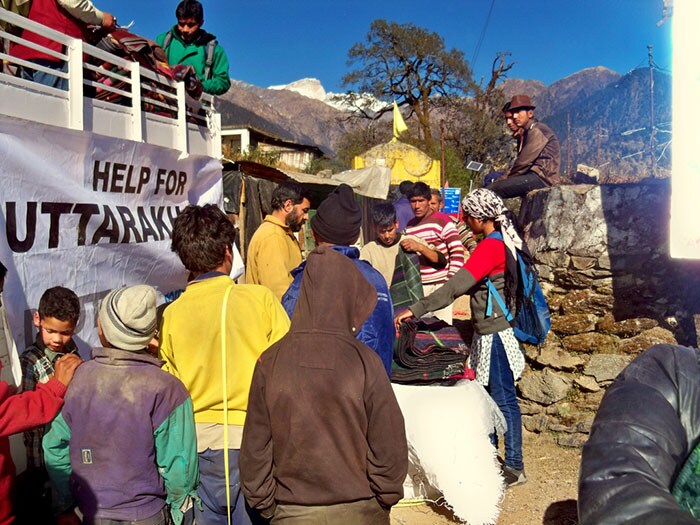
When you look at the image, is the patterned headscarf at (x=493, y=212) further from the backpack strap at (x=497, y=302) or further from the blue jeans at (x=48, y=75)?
the blue jeans at (x=48, y=75)

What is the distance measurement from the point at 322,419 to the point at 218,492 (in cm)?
77

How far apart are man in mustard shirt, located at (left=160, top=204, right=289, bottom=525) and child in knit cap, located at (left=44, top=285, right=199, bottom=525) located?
13 cm

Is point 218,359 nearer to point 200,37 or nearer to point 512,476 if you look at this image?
point 512,476

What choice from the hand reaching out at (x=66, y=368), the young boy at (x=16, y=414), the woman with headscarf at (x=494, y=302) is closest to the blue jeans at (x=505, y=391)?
the woman with headscarf at (x=494, y=302)

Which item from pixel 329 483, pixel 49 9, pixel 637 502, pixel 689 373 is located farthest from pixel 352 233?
pixel 49 9

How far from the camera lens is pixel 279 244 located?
4.11m

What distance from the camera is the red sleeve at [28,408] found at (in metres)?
2.15

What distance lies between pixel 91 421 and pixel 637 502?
193 centimetres

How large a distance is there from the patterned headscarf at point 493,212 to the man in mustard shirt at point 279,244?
1205mm

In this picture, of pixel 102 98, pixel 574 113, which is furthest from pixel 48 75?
pixel 574 113

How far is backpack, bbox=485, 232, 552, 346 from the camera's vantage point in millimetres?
4098

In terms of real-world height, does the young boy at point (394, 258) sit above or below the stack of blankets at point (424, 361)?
above

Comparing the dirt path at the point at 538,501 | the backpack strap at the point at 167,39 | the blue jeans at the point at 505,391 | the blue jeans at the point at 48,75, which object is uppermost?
the backpack strap at the point at 167,39

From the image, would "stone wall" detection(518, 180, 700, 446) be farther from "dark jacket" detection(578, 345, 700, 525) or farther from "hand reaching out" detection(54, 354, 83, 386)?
"hand reaching out" detection(54, 354, 83, 386)
